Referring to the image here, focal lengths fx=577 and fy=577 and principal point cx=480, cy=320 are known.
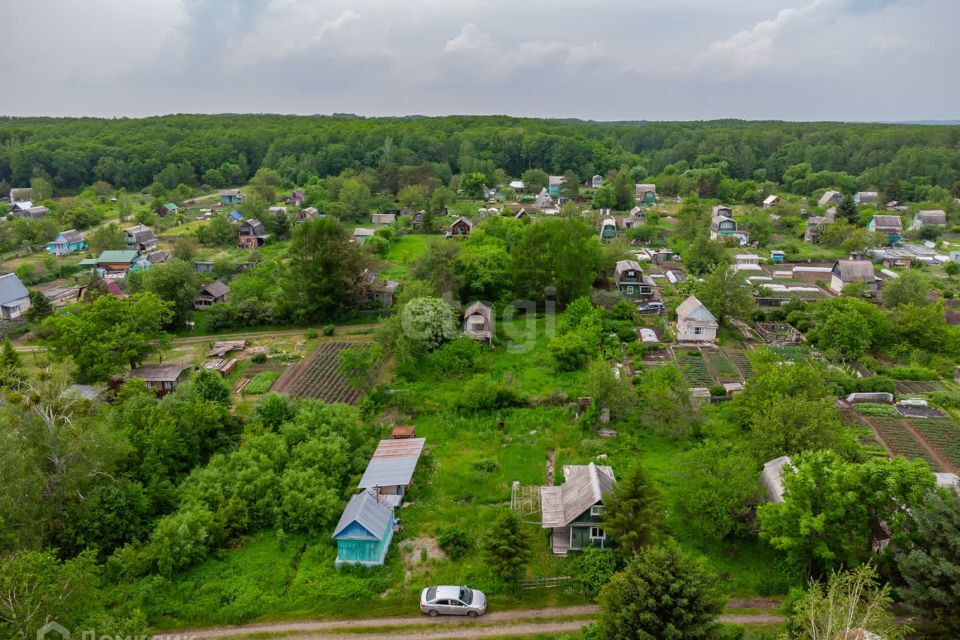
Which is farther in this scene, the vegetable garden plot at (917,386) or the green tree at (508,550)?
the vegetable garden plot at (917,386)

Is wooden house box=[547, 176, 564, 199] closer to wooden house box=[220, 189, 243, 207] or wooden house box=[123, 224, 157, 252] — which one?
wooden house box=[220, 189, 243, 207]

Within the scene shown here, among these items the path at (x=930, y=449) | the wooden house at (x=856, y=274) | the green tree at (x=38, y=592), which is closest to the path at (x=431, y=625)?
the green tree at (x=38, y=592)

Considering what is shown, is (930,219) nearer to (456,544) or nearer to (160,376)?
(456,544)

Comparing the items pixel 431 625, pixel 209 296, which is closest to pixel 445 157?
pixel 209 296

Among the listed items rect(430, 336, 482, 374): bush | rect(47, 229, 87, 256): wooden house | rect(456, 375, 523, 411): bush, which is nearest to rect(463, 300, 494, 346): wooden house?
rect(430, 336, 482, 374): bush

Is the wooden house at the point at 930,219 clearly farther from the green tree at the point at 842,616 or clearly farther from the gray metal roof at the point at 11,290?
the gray metal roof at the point at 11,290

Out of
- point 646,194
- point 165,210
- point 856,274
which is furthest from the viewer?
point 646,194
